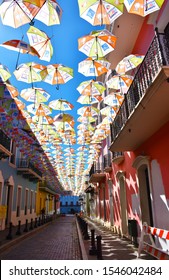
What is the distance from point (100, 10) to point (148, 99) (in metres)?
2.89

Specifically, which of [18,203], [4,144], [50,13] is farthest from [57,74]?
[18,203]

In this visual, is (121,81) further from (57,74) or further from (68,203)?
(68,203)

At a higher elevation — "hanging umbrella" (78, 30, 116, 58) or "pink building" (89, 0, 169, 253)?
"hanging umbrella" (78, 30, 116, 58)

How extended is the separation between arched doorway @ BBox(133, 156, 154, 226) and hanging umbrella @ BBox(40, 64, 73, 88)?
4.75 m

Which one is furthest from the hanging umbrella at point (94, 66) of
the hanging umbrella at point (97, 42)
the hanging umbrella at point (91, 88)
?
the hanging umbrella at point (91, 88)

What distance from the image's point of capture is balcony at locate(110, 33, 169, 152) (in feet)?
19.5

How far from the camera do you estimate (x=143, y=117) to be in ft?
25.3

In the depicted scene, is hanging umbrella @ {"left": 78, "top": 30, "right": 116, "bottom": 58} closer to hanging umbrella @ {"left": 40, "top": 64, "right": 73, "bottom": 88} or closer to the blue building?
hanging umbrella @ {"left": 40, "top": 64, "right": 73, "bottom": 88}

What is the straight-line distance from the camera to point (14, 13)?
6.14 m

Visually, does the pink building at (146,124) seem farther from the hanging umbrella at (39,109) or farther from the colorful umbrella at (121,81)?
the hanging umbrella at (39,109)

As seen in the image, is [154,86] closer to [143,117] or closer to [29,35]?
[143,117]

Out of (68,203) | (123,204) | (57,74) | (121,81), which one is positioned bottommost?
(68,203)

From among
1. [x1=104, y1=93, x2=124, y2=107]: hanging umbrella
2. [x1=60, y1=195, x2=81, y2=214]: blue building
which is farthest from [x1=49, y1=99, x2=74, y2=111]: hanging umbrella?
[x1=60, y1=195, x2=81, y2=214]: blue building

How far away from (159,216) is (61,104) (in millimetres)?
7288
